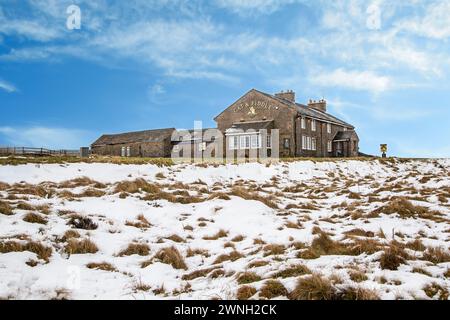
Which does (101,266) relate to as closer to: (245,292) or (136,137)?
(245,292)

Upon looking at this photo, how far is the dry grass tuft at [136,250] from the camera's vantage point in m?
8.35

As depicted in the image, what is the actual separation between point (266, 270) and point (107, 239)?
4769 mm

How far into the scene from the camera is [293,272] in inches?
243

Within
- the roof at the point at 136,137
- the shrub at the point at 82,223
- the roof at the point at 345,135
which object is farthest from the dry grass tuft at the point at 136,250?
the roof at the point at 136,137

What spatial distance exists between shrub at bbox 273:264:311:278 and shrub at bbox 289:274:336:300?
77 centimetres

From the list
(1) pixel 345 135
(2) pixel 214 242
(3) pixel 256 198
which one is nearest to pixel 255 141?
(1) pixel 345 135

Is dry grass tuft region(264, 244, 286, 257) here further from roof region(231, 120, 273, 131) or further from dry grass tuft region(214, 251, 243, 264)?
roof region(231, 120, 273, 131)

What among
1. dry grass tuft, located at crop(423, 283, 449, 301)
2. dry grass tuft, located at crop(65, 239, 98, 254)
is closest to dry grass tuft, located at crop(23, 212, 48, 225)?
dry grass tuft, located at crop(65, 239, 98, 254)

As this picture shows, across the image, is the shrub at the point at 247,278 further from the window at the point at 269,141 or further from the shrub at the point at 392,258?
the window at the point at 269,141

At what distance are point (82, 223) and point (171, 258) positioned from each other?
11.8 ft

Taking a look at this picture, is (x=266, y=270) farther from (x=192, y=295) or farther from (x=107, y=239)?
(x=107, y=239)

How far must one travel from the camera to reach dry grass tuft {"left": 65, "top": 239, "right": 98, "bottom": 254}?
7.99 meters
